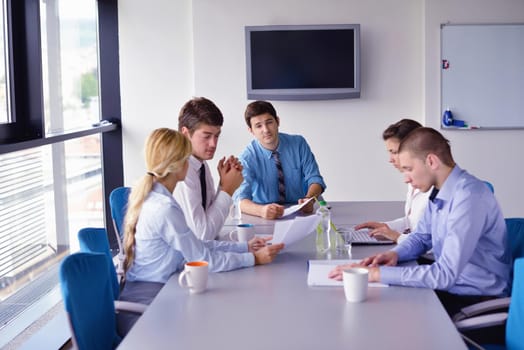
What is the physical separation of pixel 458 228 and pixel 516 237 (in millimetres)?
574

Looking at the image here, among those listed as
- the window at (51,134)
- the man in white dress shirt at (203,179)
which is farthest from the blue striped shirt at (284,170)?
the window at (51,134)

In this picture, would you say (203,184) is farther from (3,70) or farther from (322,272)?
(3,70)

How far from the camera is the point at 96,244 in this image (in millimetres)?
2715

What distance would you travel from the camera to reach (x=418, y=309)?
2.11 meters

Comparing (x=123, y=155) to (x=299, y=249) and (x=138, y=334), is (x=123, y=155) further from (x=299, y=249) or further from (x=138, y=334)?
(x=138, y=334)

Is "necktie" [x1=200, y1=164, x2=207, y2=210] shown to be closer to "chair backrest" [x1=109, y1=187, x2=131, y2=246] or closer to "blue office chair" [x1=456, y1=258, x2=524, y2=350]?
"chair backrest" [x1=109, y1=187, x2=131, y2=246]

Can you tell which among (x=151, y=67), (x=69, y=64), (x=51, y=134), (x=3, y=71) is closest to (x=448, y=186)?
(x=3, y=71)

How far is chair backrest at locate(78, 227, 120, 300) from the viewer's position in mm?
2609

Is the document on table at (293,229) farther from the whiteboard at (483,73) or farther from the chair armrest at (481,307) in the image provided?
the whiteboard at (483,73)

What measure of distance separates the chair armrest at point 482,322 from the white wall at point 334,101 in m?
3.97

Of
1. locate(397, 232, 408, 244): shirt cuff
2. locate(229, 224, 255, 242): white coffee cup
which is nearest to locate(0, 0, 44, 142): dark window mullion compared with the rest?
locate(229, 224, 255, 242): white coffee cup

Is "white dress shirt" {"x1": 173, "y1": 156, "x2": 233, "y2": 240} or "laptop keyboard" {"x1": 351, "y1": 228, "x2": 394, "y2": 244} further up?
"white dress shirt" {"x1": 173, "y1": 156, "x2": 233, "y2": 240}

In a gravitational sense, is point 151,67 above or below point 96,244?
above

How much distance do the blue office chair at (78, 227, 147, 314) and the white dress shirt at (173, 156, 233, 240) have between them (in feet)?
1.55
